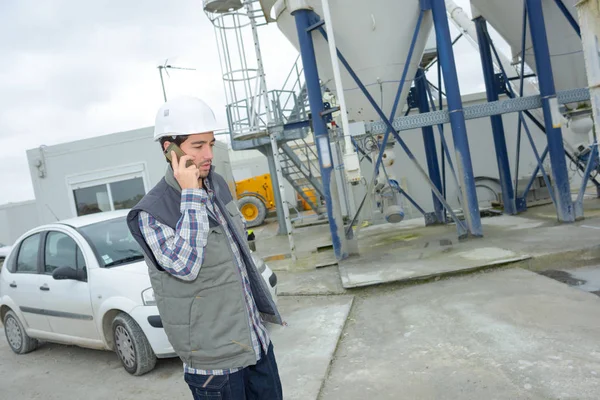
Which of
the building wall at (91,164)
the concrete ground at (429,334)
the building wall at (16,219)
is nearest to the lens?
the concrete ground at (429,334)

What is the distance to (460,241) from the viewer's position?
817 centimetres

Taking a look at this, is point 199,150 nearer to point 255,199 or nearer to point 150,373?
point 150,373

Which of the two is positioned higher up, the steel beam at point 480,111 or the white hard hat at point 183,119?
the steel beam at point 480,111

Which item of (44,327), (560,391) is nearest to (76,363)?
(44,327)

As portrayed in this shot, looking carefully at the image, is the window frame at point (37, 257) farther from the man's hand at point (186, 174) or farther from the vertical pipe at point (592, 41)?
the vertical pipe at point (592, 41)

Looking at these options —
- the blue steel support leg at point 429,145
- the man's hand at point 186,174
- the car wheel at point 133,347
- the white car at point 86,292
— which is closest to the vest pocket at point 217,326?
the man's hand at point 186,174

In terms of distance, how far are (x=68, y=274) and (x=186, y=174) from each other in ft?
11.4

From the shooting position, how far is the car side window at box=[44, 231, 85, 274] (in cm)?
524

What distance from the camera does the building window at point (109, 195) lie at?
13.8 metres

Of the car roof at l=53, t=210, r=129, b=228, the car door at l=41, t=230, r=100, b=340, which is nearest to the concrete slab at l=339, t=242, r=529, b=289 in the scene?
the car roof at l=53, t=210, r=129, b=228

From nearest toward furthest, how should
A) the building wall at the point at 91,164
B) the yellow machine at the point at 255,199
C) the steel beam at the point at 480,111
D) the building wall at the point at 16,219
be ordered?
the steel beam at the point at 480,111 < the building wall at the point at 91,164 < the yellow machine at the point at 255,199 < the building wall at the point at 16,219

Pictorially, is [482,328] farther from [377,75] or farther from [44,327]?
[377,75]

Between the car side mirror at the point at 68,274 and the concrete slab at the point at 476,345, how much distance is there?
2600mm

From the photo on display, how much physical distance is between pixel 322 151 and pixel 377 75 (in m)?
1.58
